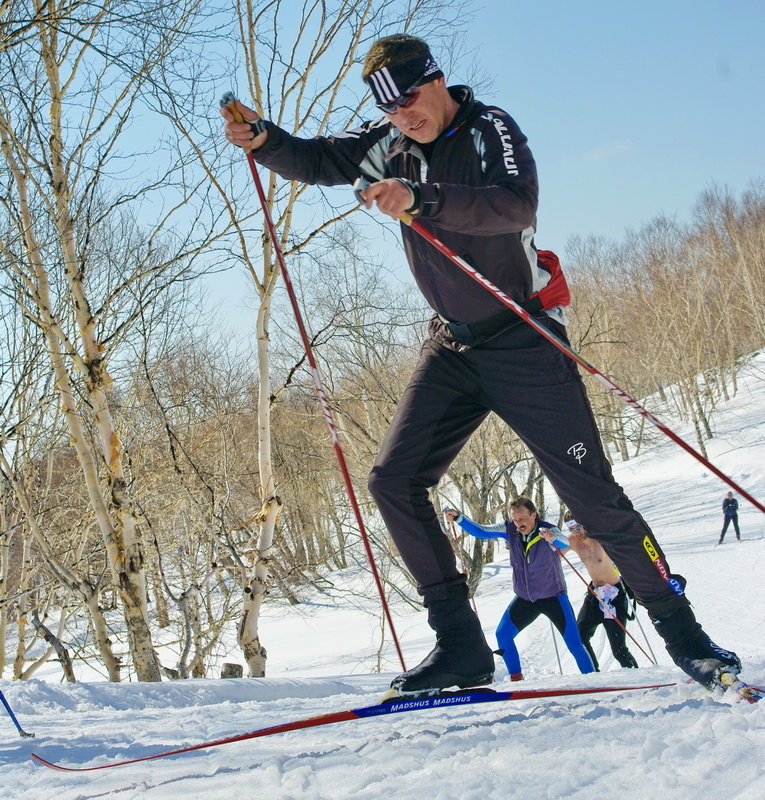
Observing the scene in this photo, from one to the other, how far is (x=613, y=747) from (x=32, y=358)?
36.2 feet

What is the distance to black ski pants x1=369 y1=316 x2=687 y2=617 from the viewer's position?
92.1 inches

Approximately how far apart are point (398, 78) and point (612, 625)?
19.4 ft

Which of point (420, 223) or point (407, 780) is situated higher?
point (420, 223)

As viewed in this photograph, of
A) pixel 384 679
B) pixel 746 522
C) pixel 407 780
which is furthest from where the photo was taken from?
pixel 746 522

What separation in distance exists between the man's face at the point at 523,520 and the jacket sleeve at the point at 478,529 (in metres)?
0.31

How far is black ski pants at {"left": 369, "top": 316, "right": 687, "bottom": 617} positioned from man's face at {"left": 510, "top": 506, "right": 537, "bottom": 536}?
399cm

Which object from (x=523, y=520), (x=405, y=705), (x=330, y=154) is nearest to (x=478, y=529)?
(x=523, y=520)

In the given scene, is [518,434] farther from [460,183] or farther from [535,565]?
[535,565]

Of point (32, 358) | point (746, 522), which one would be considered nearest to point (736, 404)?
point (746, 522)

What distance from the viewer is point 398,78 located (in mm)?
2375

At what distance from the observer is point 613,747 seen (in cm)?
168

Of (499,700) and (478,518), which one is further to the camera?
(478,518)

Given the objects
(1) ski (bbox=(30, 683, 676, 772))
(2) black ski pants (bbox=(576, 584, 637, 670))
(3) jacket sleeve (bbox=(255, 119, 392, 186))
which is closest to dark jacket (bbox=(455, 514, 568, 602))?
(2) black ski pants (bbox=(576, 584, 637, 670))

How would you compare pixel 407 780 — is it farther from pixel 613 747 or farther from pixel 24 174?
pixel 24 174
